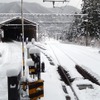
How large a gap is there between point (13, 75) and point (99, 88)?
4524mm

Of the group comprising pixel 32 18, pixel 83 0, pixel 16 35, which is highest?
pixel 83 0

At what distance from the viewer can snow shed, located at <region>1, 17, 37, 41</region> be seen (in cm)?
5006

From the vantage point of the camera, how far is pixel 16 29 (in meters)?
59.2

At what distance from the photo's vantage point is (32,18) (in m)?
48.2

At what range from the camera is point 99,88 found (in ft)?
31.6

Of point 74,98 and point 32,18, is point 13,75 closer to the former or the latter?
point 74,98

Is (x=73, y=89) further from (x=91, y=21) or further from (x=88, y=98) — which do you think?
(x=91, y=21)

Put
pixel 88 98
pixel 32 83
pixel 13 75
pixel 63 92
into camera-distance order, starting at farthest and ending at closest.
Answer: pixel 63 92, pixel 88 98, pixel 32 83, pixel 13 75

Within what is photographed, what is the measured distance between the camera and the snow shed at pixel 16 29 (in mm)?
50056

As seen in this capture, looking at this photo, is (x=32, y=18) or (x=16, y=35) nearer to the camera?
(x=32, y=18)

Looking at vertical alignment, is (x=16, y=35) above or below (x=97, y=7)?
below

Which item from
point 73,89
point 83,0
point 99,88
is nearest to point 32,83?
point 73,89

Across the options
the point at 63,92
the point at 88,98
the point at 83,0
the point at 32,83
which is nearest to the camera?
the point at 32,83

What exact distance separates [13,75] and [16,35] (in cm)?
5624
